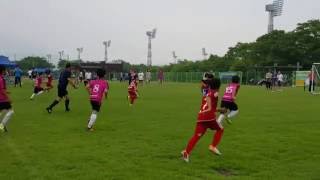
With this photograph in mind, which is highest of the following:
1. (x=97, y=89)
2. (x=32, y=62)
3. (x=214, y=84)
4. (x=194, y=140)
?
(x=32, y=62)

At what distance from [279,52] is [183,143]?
79540mm

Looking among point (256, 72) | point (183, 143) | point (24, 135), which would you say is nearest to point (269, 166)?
point (183, 143)

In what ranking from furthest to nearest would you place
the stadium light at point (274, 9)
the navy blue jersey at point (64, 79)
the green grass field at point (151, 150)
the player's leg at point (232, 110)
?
the stadium light at point (274, 9)
the navy blue jersey at point (64, 79)
the player's leg at point (232, 110)
the green grass field at point (151, 150)

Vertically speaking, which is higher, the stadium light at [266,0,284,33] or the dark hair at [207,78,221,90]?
the stadium light at [266,0,284,33]

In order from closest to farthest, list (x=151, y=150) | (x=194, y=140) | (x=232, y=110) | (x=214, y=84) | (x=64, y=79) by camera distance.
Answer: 1. (x=194, y=140)
2. (x=214, y=84)
3. (x=151, y=150)
4. (x=232, y=110)
5. (x=64, y=79)

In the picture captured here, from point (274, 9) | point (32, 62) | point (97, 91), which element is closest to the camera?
point (97, 91)

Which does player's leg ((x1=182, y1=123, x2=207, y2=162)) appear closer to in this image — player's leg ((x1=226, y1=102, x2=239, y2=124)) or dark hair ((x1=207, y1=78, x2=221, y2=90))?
dark hair ((x1=207, y1=78, x2=221, y2=90))

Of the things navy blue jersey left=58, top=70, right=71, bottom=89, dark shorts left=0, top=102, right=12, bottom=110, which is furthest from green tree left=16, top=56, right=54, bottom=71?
dark shorts left=0, top=102, right=12, bottom=110

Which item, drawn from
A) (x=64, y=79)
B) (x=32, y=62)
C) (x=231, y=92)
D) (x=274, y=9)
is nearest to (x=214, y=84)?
(x=231, y=92)

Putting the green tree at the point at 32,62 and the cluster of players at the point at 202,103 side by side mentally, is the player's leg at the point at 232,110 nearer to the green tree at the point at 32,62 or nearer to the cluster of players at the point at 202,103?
Answer: the cluster of players at the point at 202,103

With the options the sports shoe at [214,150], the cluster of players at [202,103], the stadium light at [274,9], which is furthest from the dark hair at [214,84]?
the stadium light at [274,9]

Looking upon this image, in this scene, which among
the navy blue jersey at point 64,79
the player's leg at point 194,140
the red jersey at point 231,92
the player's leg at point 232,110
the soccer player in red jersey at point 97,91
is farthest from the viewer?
the navy blue jersey at point 64,79

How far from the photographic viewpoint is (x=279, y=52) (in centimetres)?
8975

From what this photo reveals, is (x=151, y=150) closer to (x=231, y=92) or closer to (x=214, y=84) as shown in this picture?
(x=214, y=84)
